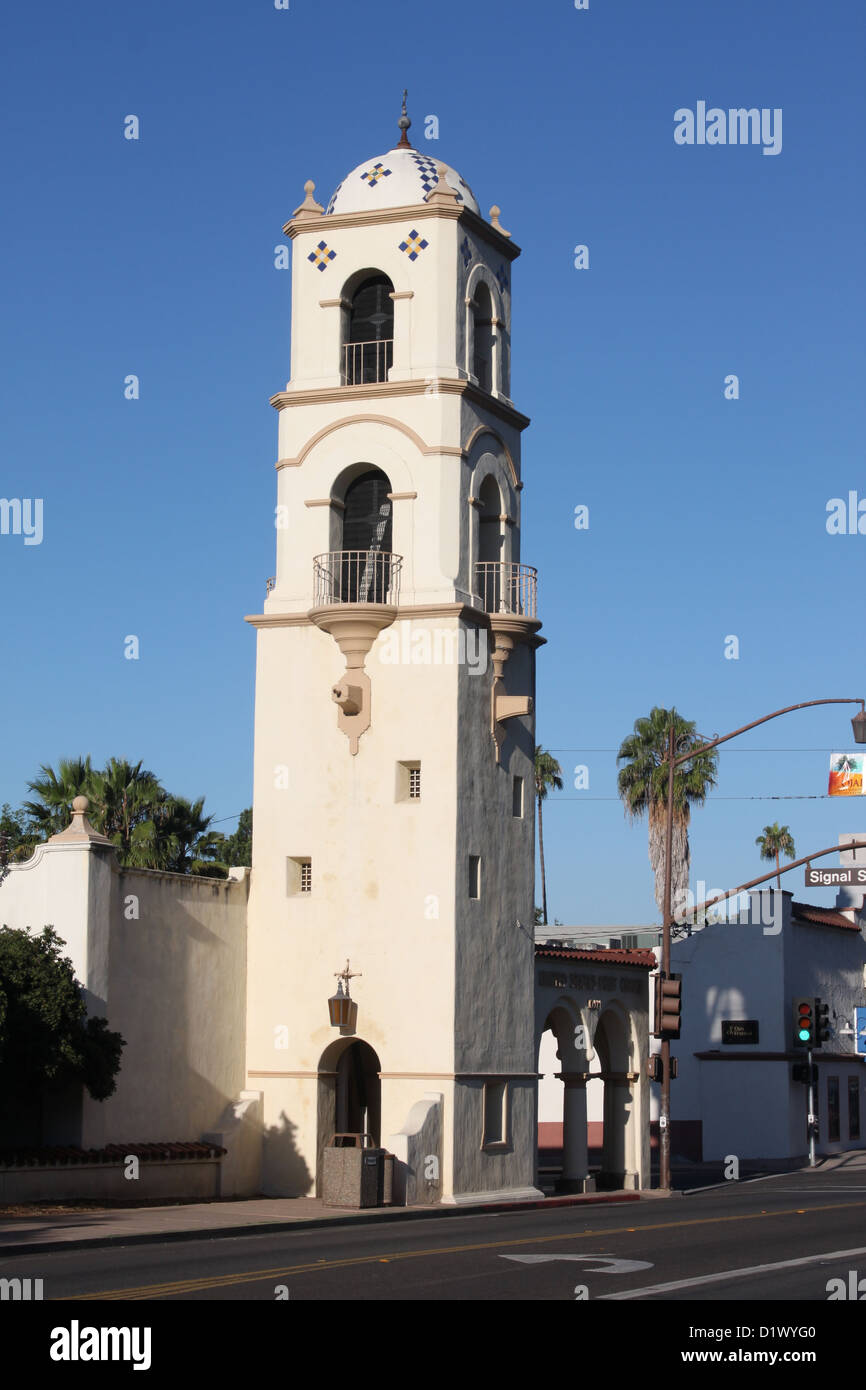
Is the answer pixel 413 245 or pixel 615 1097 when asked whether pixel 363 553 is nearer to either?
pixel 413 245

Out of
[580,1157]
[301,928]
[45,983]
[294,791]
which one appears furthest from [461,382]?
[580,1157]

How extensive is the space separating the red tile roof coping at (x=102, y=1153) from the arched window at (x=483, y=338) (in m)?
15.5

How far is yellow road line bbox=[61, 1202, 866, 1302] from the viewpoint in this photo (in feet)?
55.3

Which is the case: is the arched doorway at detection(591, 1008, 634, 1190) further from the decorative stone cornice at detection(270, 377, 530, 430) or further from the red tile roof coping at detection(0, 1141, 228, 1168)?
the decorative stone cornice at detection(270, 377, 530, 430)

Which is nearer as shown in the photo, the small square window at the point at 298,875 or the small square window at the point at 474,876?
the small square window at the point at 474,876

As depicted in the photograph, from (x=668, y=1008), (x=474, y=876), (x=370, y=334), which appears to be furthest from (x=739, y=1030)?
(x=370, y=334)

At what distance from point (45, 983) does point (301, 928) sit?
643cm

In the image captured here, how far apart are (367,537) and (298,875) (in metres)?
6.67

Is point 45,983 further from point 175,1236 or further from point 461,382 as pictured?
point 461,382

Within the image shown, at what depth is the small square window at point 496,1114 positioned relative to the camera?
33344 mm

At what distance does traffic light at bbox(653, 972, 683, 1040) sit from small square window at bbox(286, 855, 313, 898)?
7.74 meters

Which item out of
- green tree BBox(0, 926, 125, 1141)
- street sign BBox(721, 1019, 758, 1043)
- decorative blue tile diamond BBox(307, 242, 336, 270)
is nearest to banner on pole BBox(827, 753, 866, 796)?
street sign BBox(721, 1019, 758, 1043)

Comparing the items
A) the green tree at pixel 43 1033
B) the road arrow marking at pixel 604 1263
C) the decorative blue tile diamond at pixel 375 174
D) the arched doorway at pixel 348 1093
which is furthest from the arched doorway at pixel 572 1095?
the decorative blue tile diamond at pixel 375 174

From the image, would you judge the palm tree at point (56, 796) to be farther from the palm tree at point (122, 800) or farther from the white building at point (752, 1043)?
the white building at point (752, 1043)
